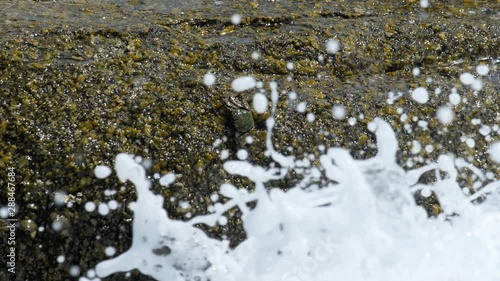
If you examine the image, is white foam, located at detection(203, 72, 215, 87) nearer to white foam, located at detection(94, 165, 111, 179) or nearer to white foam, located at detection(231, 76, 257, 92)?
white foam, located at detection(231, 76, 257, 92)

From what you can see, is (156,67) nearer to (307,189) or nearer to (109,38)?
(109,38)

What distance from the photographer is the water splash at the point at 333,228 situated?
2572 millimetres

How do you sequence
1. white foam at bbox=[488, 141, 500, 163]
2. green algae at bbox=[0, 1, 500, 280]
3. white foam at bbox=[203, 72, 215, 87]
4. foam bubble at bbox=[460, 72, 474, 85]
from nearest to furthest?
green algae at bbox=[0, 1, 500, 280], white foam at bbox=[203, 72, 215, 87], white foam at bbox=[488, 141, 500, 163], foam bubble at bbox=[460, 72, 474, 85]

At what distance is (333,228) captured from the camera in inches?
108

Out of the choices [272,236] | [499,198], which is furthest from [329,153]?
[499,198]

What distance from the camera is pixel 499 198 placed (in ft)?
9.55

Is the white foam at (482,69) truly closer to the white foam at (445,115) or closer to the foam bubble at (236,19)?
the white foam at (445,115)

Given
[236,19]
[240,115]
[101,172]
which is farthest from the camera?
[236,19]

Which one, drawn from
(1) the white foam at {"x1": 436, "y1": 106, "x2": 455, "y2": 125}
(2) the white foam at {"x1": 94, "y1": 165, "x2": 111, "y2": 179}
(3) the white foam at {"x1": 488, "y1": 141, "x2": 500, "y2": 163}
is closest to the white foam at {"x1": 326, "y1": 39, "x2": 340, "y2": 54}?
(1) the white foam at {"x1": 436, "y1": 106, "x2": 455, "y2": 125}

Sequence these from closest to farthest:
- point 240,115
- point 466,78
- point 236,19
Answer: point 240,115
point 466,78
point 236,19

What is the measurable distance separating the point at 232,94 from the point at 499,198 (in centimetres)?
143

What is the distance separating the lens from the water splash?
101 inches

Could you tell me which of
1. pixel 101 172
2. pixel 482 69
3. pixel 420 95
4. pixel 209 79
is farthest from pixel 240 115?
pixel 482 69

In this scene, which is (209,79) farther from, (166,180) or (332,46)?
(332,46)
